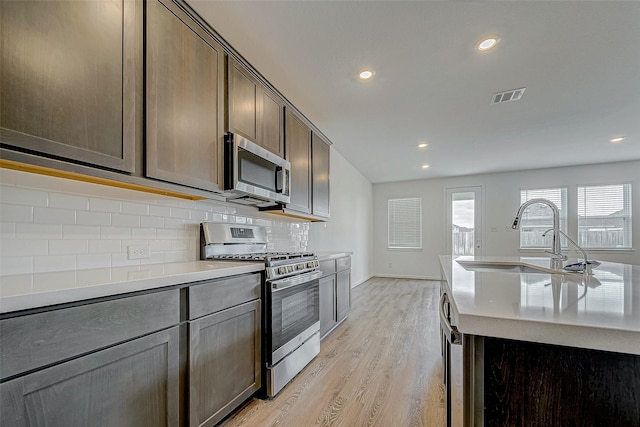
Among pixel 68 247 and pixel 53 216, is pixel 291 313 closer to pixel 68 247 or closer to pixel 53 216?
pixel 68 247

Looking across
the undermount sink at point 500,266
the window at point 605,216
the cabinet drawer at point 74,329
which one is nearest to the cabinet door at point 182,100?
the cabinet drawer at point 74,329

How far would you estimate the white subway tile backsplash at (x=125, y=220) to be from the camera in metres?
1.59

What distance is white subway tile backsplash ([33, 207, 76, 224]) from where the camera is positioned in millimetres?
1286

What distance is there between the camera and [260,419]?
5.59 ft

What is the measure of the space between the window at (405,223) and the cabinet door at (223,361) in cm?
605

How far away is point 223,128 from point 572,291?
2.08m

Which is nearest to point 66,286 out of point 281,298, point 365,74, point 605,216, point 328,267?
point 281,298

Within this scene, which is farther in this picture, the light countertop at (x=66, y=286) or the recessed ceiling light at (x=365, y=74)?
the recessed ceiling light at (x=365, y=74)

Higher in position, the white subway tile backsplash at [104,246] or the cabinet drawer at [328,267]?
the white subway tile backsplash at [104,246]

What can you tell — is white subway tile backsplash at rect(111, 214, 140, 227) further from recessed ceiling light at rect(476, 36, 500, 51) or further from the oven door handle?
recessed ceiling light at rect(476, 36, 500, 51)

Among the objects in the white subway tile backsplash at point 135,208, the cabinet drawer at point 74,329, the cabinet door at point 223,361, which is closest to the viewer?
the cabinet drawer at point 74,329

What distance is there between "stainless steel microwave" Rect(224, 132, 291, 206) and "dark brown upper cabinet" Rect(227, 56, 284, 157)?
12 cm

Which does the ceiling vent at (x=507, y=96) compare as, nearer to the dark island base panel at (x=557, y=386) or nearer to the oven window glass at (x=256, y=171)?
the oven window glass at (x=256, y=171)

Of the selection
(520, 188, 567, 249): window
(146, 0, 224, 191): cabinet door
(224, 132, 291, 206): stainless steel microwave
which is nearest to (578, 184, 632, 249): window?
(520, 188, 567, 249): window
